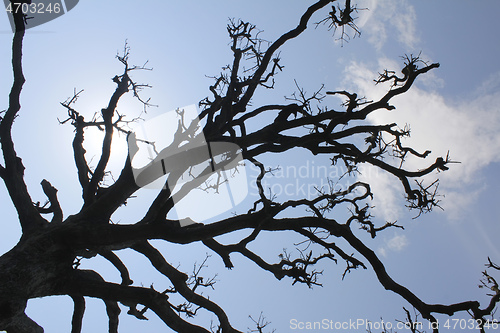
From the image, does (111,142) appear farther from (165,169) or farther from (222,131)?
(222,131)

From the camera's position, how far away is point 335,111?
6.32m

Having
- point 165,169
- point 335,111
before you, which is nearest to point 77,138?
point 165,169

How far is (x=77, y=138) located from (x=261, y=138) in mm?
3913

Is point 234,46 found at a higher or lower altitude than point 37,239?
higher

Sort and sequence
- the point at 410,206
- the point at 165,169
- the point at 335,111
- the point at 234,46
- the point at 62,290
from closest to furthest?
the point at 62,290, the point at 165,169, the point at 335,111, the point at 410,206, the point at 234,46

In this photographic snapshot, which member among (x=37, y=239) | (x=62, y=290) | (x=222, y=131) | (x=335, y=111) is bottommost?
(x=62, y=290)

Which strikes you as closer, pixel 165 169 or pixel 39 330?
pixel 39 330

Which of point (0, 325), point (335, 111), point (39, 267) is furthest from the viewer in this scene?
point (335, 111)

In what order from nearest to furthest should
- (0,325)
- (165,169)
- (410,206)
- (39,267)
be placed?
(0,325), (39,267), (165,169), (410,206)

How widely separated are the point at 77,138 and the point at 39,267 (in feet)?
10.2

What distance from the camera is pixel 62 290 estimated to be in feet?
16.8

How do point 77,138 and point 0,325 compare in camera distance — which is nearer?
point 0,325

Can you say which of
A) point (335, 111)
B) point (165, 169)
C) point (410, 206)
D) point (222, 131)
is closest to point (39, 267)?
point (165, 169)

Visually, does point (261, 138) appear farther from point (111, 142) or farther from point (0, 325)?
point (0, 325)
